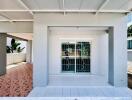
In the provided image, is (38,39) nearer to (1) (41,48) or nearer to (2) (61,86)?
(1) (41,48)

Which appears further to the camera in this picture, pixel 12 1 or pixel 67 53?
pixel 67 53

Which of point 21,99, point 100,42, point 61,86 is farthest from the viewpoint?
point 100,42

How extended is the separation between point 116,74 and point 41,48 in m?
3.75

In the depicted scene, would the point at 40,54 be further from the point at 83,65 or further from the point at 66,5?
the point at 83,65

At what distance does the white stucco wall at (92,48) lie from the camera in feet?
41.0

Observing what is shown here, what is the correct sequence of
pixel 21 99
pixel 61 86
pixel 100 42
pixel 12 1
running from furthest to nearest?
pixel 100 42 < pixel 61 86 < pixel 12 1 < pixel 21 99

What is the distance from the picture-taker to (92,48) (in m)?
12.8

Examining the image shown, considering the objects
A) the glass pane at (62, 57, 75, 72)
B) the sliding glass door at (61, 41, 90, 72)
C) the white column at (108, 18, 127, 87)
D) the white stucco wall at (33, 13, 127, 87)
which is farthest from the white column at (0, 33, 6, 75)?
the white column at (108, 18, 127, 87)

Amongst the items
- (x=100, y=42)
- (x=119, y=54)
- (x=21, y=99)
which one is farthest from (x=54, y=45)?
(x=21, y=99)

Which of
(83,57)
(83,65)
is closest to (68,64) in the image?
(83,65)

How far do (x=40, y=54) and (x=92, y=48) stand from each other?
17.1 ft

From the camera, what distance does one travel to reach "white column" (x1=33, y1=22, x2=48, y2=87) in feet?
28.2

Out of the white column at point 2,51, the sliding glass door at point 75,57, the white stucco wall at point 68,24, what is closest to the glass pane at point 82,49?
the sliding glass door at point 75,57

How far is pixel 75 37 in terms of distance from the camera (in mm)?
12867
